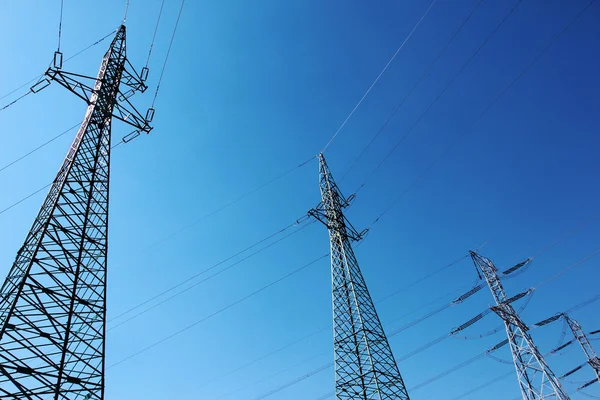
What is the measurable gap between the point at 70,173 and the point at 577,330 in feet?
118

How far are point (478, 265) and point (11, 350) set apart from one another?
2760 cm

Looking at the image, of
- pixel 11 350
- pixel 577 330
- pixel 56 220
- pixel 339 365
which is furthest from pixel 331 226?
pixel 577 330

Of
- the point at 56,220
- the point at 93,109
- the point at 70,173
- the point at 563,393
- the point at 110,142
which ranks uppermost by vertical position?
the point at 93,109

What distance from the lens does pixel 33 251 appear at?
30.5ft

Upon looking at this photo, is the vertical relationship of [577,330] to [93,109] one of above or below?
below

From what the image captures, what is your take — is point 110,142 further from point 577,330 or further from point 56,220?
point 577,330

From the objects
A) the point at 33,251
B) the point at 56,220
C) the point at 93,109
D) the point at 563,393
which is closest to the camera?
the point at 33,251

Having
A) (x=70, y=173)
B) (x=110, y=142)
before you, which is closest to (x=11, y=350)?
(x=70, y=173)

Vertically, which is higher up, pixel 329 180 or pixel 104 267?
pixel 329 180

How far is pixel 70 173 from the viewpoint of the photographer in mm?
11305

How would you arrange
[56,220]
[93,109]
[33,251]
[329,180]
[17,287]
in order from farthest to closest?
[329,180] → [93,109] → [56,220] → [33,251] → [17,287]

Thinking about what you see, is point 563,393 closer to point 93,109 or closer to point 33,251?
point 33,251

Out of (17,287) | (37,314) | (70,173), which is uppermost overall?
(70,173)

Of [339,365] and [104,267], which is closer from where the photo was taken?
[104,267]
